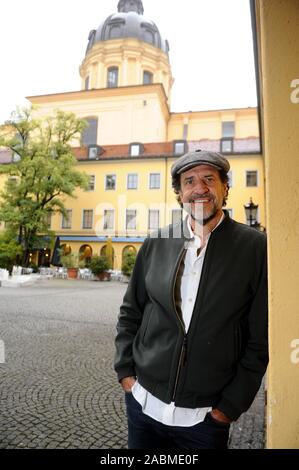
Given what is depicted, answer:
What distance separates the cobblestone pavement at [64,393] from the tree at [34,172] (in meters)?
19.9

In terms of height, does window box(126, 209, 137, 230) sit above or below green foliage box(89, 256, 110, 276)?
above

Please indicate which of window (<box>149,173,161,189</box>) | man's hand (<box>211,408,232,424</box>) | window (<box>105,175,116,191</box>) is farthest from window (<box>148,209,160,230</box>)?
man's hand (<box>211,408,232,424</box>)

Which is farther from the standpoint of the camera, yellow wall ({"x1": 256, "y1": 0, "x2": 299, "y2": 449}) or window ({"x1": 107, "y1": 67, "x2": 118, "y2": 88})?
window ({"x1": 107, "y1": 67, "x2": 118, "y2": 88})

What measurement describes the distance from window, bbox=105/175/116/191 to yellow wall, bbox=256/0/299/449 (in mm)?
31967

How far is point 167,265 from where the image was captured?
164cm

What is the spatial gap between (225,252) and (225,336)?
365 millimetres

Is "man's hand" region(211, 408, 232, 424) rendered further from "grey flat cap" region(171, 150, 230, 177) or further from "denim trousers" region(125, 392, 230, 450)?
"grey flat cap" region(171, 150, 230, 177)

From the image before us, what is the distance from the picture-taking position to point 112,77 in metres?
40.2

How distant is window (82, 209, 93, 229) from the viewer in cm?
3297

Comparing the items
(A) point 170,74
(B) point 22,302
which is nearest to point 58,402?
(B) point 22,302

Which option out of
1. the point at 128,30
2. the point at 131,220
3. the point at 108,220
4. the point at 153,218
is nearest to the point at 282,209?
the point at 153,218

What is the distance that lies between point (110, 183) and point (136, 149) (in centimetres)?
416

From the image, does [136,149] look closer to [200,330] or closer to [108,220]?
[108,220]
